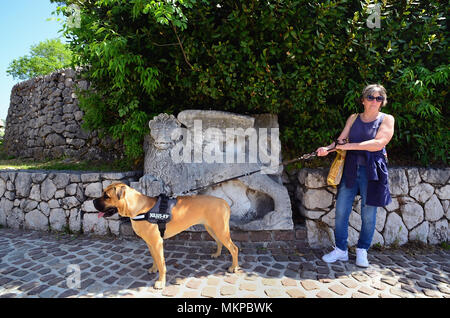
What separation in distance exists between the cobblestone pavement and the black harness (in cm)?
72

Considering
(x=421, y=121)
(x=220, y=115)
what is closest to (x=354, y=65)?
(x=421, y=121)

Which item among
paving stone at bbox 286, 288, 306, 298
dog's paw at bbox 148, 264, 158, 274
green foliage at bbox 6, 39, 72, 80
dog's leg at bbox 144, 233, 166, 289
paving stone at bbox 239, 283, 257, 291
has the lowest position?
paving stone at bbox 286, 288, 306, 298

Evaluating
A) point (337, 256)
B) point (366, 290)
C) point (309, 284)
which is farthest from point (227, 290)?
point (337, 256)

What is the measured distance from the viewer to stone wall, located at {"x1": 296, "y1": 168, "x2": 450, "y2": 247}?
381cm

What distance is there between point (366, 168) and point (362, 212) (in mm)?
619

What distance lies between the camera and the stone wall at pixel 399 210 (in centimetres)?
381

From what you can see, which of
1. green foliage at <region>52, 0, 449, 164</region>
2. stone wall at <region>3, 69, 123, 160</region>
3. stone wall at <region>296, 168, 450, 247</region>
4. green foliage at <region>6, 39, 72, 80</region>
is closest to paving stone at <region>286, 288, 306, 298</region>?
stone wall at <region>296, 168, 450, 247</region>

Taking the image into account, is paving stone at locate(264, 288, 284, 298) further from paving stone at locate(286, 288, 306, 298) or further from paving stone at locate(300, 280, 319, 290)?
paving stone at locate(300, 280, 319, 290)

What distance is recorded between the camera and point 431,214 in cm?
394

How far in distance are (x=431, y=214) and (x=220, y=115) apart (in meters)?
3.93

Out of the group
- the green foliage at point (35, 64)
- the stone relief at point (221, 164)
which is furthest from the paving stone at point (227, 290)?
the green foliage at point (35, 64)

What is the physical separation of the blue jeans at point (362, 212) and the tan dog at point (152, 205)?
1.57 m

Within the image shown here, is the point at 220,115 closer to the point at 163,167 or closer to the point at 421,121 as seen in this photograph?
the point at 163,167

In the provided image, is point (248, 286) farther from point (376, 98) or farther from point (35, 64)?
point (35, 64)
